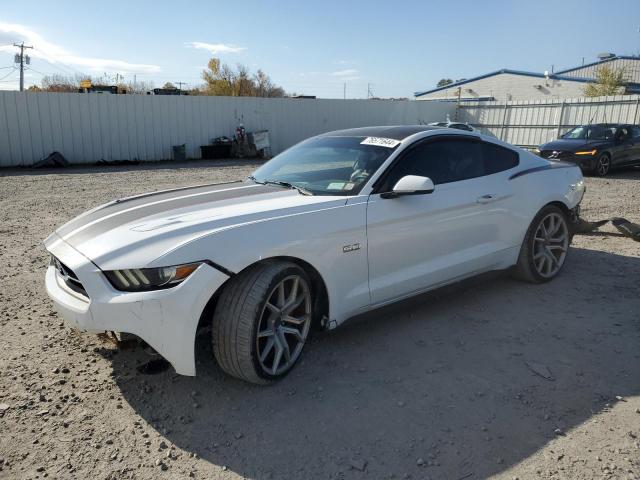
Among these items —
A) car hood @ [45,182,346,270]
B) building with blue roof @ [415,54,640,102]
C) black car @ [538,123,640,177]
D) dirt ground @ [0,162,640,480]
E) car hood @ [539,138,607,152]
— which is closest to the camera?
dirt ground @ [0,162,640,480]

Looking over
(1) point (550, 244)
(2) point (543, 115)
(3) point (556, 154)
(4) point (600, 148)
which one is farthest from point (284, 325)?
(2) point (543, 115)

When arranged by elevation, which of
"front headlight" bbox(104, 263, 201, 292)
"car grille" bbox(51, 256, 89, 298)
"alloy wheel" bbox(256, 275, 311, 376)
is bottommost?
"alloy wheel" bbox(256, 275, 311, 376)

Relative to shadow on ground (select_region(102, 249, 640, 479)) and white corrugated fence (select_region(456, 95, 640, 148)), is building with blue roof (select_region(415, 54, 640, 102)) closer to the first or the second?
white corrugated fence (select_region(456, 95, 640, 148))

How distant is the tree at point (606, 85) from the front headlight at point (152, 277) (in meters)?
40.9

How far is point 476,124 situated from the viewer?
86.2 feet

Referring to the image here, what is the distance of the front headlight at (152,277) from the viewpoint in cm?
275

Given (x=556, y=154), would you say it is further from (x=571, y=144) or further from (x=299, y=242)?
(x=299, y=242)

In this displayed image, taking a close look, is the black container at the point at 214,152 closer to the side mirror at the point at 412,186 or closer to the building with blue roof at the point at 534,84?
the side mirror at the point at 412,186

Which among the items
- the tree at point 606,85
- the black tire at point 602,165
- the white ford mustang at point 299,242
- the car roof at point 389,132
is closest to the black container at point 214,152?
the black tire at point 602,165

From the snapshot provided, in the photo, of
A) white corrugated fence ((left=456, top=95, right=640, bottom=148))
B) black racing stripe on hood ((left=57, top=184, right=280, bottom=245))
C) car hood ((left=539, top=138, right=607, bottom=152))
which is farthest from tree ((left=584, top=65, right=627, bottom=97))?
black racing stripe on hood ((left=57, top=184, right=280, bottom=245))

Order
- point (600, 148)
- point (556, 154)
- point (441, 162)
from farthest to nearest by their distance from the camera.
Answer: point (556, 154)
point (600, 148)
point (441, 162)

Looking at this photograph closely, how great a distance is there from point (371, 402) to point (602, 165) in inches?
539

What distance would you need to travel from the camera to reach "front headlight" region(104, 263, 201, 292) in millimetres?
2754

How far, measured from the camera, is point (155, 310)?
271cm
